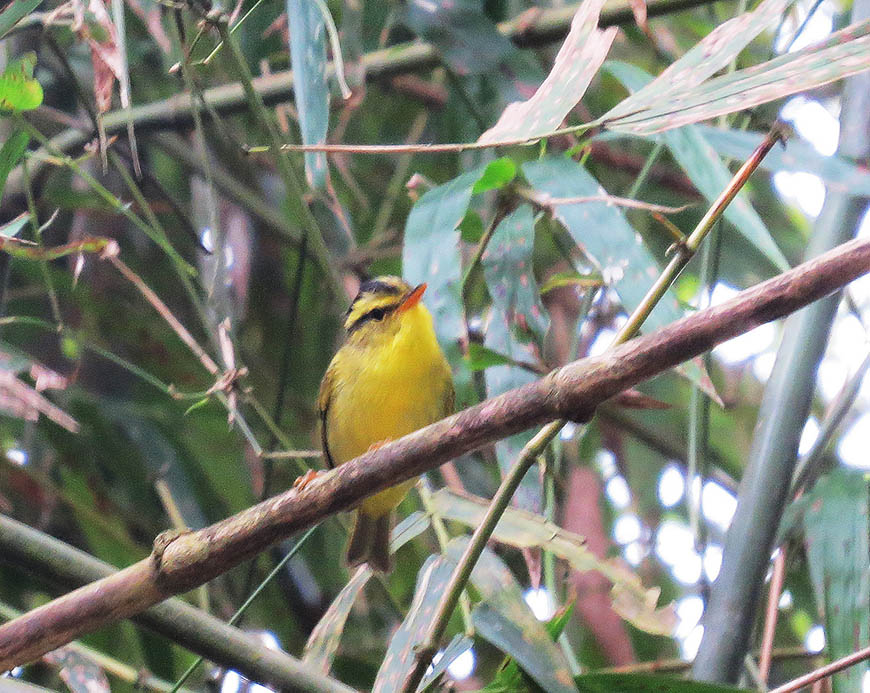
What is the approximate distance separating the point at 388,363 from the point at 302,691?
1.37m

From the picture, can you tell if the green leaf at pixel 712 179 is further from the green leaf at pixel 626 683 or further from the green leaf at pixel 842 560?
the green leaf at pixel 626 683

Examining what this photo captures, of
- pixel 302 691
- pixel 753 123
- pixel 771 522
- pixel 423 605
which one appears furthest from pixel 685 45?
pixel 302 691

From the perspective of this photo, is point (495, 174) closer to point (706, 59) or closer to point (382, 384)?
point (706, 59)

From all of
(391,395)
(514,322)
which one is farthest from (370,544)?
(514,322)

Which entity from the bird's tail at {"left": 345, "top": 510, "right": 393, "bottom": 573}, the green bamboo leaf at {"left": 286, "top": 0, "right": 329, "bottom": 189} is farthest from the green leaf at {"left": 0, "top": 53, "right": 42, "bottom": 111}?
the bird's tail at {"left": 345, "top": 510, "right": 393, "bottom": 573}

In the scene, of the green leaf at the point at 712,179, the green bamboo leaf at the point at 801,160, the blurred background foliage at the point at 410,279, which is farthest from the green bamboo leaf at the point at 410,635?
the green bamboo leaf at the point at 801,160

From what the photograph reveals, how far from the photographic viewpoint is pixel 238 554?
1.45 metres

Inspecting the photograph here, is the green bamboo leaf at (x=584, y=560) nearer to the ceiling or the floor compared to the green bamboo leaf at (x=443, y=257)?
nearer to the floor

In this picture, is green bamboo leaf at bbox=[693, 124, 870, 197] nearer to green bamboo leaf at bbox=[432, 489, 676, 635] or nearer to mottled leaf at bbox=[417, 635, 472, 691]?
green bamboo leaf at bbox=[432, 489, 676, 635]

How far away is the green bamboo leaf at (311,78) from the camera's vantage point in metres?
1.79

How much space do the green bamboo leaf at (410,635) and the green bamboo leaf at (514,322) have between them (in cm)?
32

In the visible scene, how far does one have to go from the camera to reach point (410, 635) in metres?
1.76

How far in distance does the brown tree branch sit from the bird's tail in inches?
40.9

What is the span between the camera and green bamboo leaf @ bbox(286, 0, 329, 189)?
5.86ft
